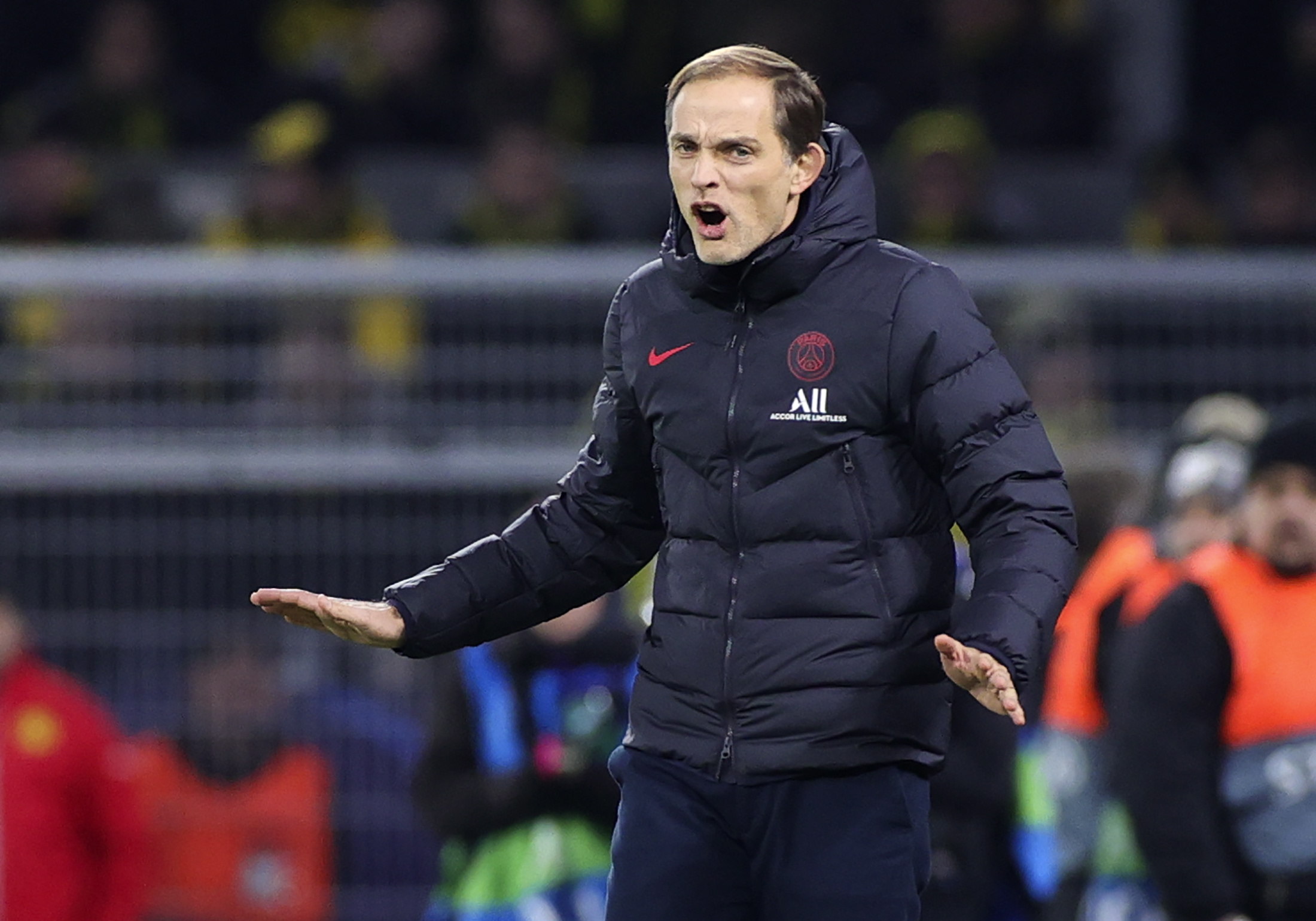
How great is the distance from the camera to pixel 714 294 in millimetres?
3949

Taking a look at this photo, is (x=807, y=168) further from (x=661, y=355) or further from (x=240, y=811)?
(x=240, y=811)

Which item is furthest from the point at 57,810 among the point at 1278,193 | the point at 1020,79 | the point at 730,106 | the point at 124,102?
the point at 1020,79

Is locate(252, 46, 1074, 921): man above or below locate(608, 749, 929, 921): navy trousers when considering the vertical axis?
above

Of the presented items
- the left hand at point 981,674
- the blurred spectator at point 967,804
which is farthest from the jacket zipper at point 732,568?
the blurred spectator at point 967,804

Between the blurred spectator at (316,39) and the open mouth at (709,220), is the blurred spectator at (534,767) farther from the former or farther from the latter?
the blurred spectator at (316,39)

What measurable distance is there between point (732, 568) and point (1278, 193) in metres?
6.69

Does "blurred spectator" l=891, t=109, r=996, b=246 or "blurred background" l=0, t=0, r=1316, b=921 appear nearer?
"blurred background" l=0, t=0, r=1316, b=921

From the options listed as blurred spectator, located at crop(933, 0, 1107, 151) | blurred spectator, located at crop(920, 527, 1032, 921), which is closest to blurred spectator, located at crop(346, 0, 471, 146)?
blurred spectator, located at crop(933, 0, 1107, 151)

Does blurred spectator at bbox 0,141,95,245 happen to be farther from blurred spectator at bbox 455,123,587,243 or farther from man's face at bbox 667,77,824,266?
man's face at bbox 667,77,824,266

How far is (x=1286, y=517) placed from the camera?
5.75m

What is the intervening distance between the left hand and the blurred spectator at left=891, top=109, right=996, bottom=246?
5824 mm

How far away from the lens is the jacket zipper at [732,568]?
382 centimetres

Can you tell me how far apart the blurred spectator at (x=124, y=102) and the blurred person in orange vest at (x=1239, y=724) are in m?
6.29

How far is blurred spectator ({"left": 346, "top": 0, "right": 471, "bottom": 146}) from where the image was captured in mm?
11062
